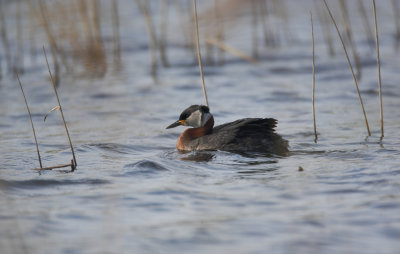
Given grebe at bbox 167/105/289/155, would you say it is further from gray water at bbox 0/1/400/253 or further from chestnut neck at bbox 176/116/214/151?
gray water at bbox 0/1/400/253

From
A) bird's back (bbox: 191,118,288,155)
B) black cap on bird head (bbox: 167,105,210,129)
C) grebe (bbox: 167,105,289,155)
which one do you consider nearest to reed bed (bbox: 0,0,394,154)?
black cap on bird head (bbox: 167,105,210,129)

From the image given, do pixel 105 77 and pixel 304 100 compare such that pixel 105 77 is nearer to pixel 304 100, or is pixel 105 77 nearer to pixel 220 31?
pixel 220 31

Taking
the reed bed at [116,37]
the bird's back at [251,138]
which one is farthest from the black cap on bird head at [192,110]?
the reed bed at [116,37]

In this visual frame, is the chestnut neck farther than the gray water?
Yes

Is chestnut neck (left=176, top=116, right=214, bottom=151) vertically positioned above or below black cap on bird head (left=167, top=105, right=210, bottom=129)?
below

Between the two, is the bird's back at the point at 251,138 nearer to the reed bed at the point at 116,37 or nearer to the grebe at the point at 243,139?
the grebe at the point at 243,139

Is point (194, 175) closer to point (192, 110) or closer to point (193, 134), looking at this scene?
point (193, 134)

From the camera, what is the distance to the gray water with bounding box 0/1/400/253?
4625 mm

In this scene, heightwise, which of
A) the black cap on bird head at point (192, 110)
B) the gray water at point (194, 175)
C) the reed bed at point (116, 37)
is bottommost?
the gray water at point (194, 175)

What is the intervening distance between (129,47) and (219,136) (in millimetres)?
10076

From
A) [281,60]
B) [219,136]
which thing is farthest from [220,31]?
[219,136]

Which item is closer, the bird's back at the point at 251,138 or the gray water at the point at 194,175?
the gray water at the point at 194,175

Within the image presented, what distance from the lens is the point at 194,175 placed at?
6562 mm

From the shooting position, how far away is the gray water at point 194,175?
4.62 metres
